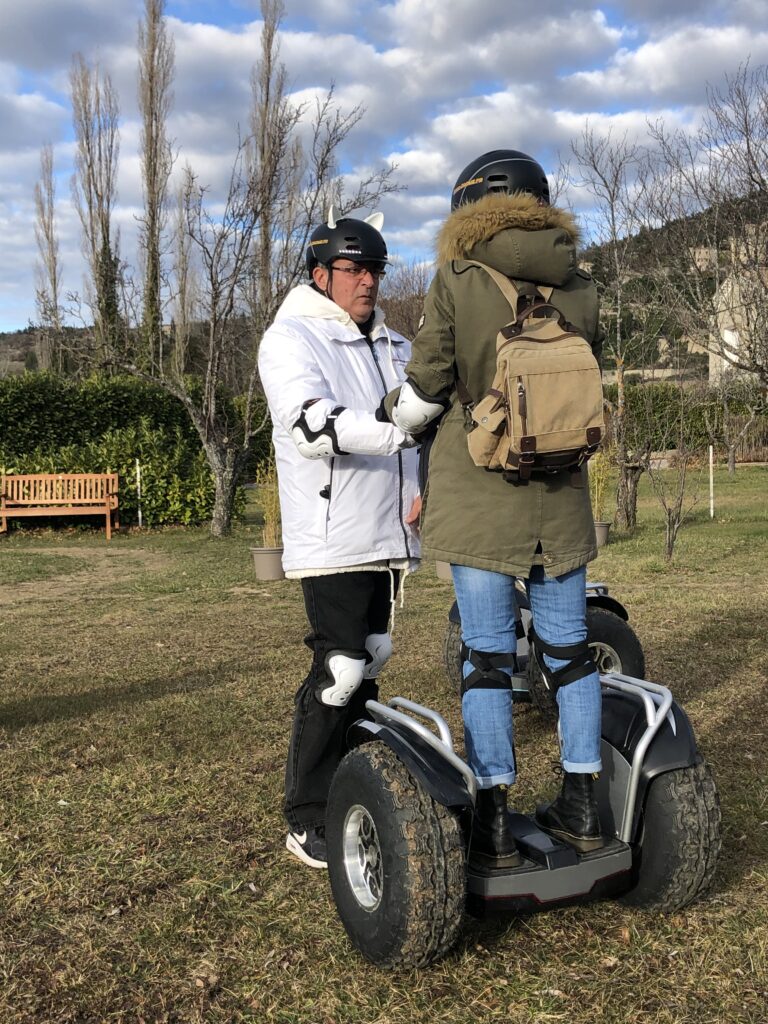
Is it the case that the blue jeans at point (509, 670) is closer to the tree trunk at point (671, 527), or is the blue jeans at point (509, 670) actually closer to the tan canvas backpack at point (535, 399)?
the tan canvas backpack at point (535, 399)

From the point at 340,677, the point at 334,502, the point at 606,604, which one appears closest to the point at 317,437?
the point at 334,502

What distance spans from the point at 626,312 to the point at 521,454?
1379 cm

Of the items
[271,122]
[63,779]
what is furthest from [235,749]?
[271,122]

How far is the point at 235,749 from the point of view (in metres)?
4.14

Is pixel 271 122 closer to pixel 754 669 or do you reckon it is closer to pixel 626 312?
pixel 626 312

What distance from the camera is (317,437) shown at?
2.66m

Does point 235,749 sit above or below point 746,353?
below

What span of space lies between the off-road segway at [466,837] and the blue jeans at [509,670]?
96mm

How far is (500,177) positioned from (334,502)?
1.06 m

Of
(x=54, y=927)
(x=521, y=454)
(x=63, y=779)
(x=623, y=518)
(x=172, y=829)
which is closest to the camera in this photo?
(x=521, y=454)

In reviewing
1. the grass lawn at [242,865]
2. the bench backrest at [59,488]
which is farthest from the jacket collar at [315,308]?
the bench backrest at [59,488]

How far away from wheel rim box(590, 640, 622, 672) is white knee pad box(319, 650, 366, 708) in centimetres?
183

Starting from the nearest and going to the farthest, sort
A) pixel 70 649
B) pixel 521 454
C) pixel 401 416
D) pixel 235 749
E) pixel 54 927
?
pixel 521 454, pixel 401 416, pixel 54 927, pixel 235 749, pixel 70 649

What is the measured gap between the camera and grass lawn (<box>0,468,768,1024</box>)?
2271 millimetres
